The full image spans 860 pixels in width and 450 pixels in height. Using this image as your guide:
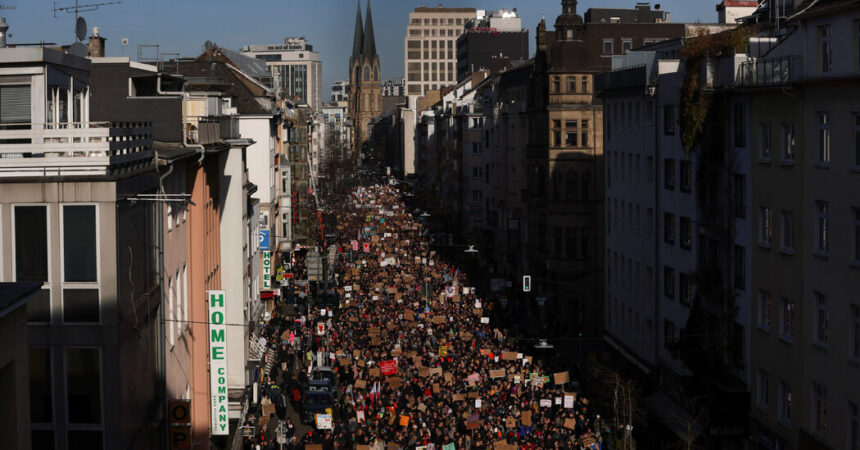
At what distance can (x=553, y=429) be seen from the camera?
3672 centimetres

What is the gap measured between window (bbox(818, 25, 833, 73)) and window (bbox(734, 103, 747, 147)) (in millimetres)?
5473

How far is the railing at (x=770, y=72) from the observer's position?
95.1 feet

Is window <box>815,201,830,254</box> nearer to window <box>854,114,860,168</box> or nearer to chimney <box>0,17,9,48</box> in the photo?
window <box>854,114,860,168</box>

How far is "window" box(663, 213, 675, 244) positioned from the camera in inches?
1601

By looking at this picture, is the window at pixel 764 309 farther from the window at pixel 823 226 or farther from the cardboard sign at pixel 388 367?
the cardboard sign at pixel 388 367

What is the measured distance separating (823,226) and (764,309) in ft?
14.1

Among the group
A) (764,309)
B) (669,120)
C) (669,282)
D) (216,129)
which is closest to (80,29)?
(216,129)

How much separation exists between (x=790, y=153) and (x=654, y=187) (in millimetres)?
13549

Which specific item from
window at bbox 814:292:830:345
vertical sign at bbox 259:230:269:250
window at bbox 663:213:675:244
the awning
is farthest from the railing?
vertical sign at bbox 259:230:269:250

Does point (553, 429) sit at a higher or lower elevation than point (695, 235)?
lower

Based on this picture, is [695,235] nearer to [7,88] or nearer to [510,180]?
[7,88]

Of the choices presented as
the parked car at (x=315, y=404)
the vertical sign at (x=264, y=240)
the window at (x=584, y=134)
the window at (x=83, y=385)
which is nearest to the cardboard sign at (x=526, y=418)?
the parked car at (x=315, y=404)

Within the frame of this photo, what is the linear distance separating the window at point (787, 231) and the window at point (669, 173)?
35.9 ft

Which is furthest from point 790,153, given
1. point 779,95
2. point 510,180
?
point 510,180
